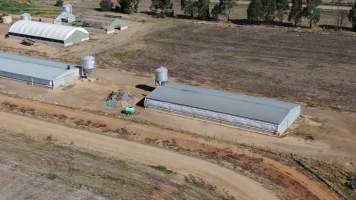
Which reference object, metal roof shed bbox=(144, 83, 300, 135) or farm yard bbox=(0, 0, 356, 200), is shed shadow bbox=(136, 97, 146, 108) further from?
metal roof shed bbox=(144, 83, 300, 135)

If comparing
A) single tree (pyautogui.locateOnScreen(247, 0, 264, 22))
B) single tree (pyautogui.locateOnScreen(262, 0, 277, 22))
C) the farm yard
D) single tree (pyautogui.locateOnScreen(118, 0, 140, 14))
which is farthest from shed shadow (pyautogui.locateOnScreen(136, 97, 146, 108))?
single tree (pyautogui.locateOnScreen(118, 0, 140, 14))

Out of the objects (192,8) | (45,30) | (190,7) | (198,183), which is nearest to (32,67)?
(45,30)

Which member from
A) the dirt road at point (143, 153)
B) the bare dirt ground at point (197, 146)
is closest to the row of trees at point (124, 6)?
the bare dirt ground at point (197, 146)

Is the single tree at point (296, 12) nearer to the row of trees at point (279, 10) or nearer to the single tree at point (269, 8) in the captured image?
the row of trees at point (279, 10)

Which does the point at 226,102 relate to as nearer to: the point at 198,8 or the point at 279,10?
the point at 279,10

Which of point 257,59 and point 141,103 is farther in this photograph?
point 257,59

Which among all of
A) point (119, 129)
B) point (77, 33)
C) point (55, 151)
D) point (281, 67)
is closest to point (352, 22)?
Answer: point (281, 67)
